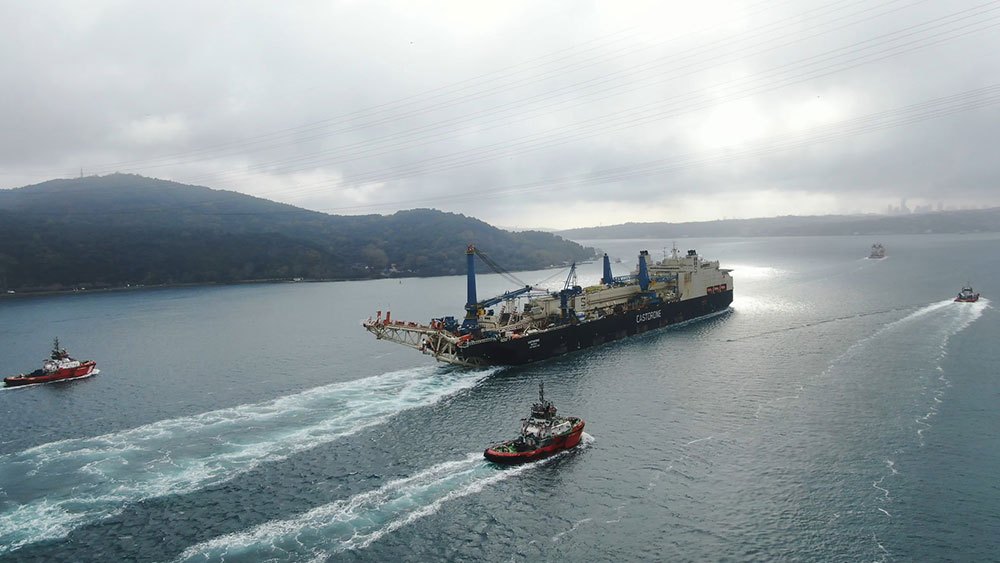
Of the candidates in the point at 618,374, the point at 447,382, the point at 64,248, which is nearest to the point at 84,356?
the point at 447,382

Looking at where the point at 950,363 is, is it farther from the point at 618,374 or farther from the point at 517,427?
the point at 517,427

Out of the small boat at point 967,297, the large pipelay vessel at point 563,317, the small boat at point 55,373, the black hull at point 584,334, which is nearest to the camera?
the small boat at point 55,373

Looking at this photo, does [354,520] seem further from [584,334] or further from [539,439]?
[584,334]

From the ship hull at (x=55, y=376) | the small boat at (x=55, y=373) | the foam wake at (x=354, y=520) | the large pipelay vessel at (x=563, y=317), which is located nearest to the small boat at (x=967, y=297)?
the large pipelay vessel at (x=563, y=317)

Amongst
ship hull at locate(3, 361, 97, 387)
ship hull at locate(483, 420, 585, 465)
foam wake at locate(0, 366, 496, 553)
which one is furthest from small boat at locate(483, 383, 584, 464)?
ship hull at locate(3, 361, 97, 387)

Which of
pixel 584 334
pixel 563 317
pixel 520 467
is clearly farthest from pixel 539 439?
pixel 563 317

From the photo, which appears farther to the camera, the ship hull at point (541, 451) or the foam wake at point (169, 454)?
the ship hull at point (541, 451)

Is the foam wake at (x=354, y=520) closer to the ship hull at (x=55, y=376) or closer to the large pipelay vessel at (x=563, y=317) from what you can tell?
the large pipelay vessel at (x=563, y=317)
